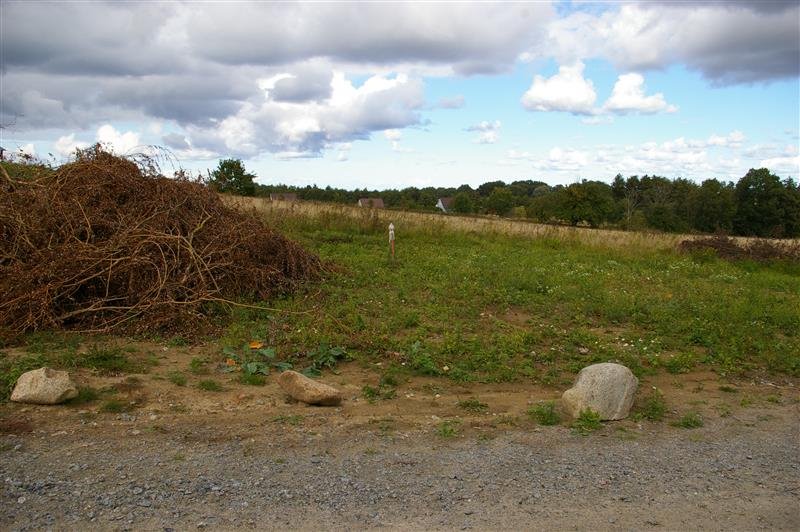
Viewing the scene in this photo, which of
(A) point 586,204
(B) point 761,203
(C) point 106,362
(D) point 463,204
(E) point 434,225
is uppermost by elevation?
(B) point 761,203

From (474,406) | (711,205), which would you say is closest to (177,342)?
(474,406)

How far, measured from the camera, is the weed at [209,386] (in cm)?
573

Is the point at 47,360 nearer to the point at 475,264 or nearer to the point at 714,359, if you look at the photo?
the point at 714,359

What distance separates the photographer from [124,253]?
8.14 m

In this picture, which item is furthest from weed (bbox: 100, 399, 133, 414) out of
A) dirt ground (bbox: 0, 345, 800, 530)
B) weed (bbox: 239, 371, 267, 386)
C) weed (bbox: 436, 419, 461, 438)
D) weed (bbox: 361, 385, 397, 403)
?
weed (bbox: 436, 419, 461, 438)

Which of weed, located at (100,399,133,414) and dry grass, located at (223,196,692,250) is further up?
dry grass, located at (223,196,692,250)

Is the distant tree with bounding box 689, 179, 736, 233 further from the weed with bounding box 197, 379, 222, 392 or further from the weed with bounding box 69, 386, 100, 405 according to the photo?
the weed with bounding box 69, 386, 100, 405

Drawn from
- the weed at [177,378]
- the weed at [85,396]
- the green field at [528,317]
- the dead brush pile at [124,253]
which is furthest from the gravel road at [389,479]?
the dead brush pile at [124,253]

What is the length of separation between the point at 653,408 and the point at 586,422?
2.89 feet

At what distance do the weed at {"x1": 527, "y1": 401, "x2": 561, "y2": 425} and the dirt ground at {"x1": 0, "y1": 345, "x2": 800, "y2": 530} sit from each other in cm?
8

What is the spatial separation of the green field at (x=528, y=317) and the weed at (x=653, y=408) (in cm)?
80

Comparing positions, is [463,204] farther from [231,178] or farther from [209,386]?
[209,386]

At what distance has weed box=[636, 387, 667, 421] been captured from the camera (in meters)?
5.53

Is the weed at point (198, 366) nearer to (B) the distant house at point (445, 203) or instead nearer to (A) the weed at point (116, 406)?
(A) the weed at point (116, 406)
